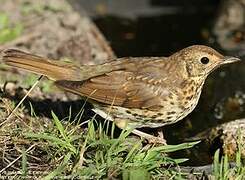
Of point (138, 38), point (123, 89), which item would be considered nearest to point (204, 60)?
point (123, 89)

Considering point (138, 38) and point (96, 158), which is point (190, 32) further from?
point (96, 158)

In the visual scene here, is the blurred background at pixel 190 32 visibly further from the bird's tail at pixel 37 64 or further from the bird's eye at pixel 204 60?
the bird's tail at pixel 37 64

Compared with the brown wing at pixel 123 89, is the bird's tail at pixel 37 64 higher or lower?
higher

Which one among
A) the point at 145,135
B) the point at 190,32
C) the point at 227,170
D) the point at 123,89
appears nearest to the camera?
the point at 227,170

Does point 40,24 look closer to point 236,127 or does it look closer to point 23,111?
point 23,111

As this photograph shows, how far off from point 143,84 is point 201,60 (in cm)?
55

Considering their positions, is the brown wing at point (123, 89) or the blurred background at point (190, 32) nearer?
the brown wing at point (123, 89)

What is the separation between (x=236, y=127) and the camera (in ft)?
20.5

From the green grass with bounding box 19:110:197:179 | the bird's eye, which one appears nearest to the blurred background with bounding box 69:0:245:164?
the bird's eye

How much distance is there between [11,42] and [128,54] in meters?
1.89

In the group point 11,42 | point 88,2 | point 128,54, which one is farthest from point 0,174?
point 88,2

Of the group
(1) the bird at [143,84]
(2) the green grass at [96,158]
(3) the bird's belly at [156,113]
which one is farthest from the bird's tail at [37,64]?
(2) the green grass at [96,158]

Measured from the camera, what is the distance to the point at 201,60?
5.97m

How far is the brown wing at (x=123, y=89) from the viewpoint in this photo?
19.5ft
